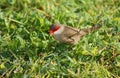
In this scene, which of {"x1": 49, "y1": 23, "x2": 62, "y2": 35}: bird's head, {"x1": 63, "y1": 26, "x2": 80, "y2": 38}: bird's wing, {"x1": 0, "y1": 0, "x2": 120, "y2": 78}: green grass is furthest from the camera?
{"x1": 63, "y1": 26, "x2": 80, "y2": 38}: bird's wing

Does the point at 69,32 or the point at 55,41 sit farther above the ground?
the point at 69,32

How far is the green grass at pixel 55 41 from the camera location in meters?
4.99

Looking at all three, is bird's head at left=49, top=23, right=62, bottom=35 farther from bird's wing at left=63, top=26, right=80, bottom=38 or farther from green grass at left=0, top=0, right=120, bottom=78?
green grass at left=0, top=0, right=120, bottom=78

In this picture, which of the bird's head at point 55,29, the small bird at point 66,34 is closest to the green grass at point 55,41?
the small bird at point 66,34

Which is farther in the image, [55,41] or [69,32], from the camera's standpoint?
[55,41]

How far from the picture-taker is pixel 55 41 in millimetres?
5543

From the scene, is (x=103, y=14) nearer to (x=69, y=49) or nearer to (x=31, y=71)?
(x=69, y=49)

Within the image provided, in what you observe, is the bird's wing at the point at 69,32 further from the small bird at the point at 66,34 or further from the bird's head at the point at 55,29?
the bird's head at the point at 55,29

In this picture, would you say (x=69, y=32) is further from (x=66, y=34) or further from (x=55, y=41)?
(x=55, y=41)

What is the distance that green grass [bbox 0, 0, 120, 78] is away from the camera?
4992mm

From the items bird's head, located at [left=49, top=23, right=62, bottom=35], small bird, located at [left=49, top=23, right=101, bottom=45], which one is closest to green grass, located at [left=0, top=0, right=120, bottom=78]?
small bird, located at [left=49, top=23, right=101, bottom=45]

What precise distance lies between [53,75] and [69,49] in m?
0.61

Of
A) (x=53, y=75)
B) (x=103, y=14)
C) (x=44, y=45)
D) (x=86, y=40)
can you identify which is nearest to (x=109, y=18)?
(x=103, y=14)

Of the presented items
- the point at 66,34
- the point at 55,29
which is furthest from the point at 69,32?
the point at 55,29
